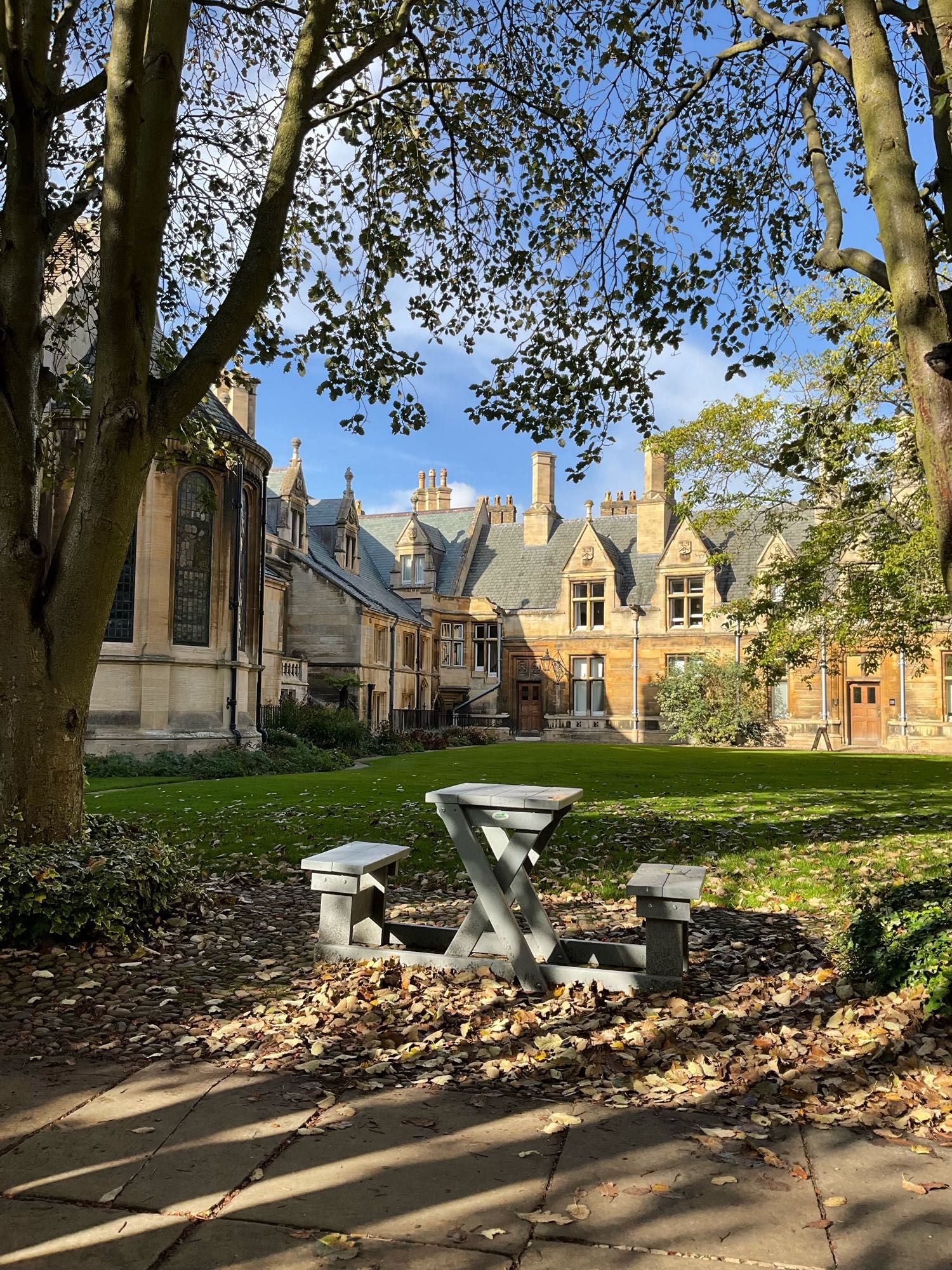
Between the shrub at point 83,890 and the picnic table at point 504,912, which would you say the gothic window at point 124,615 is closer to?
the shrub at point 83,890

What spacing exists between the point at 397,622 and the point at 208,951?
113 feet

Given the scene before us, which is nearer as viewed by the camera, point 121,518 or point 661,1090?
point 661,1090

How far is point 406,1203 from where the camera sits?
3.12 m

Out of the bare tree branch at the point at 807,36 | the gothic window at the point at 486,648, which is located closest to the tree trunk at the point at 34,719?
the bare tree branch at the point at 807,36

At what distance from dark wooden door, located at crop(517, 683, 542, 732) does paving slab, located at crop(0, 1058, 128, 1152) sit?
134 feet

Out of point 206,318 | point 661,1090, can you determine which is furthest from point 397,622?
point 661,1090

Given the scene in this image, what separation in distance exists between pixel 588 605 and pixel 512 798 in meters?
39.6

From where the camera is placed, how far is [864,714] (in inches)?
1502

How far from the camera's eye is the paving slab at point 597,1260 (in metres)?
2.75

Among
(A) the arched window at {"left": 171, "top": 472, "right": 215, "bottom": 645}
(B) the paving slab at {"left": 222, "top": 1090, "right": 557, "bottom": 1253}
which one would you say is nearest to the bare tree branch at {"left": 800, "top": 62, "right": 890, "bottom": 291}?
(B) the paving slab at {"left": 222, "top": 1090, "right": 557, "bottom": 1253}

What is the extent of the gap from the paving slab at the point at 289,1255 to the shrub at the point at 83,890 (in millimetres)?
3573

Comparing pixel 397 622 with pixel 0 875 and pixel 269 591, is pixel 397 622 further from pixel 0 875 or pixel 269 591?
pixel 0 875

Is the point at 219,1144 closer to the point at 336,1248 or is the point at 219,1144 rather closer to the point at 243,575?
the point at 336,1248

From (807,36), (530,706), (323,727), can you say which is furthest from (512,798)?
(530,706)
